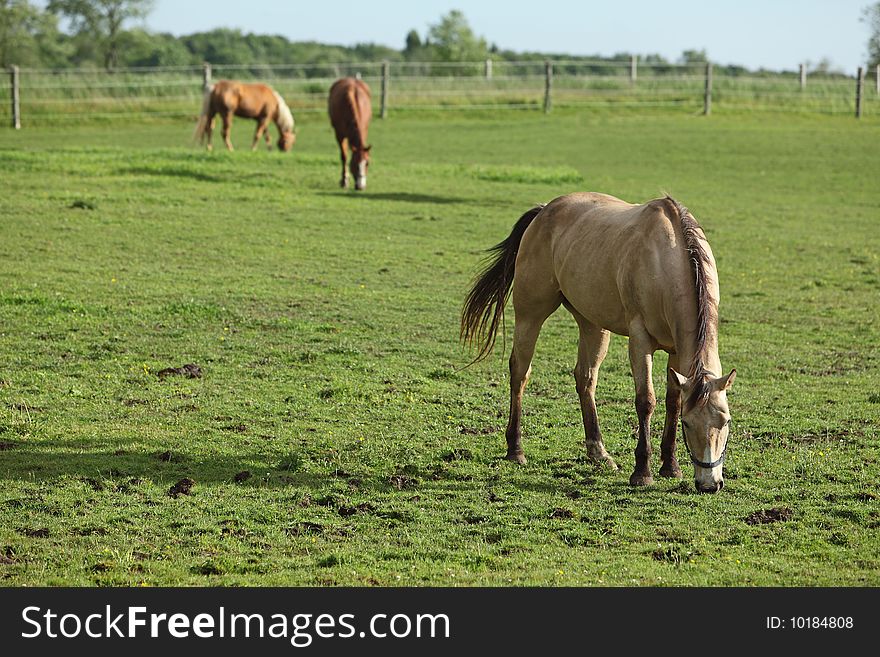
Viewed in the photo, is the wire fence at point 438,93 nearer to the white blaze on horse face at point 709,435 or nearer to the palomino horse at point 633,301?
the palomino horse at point 633,301

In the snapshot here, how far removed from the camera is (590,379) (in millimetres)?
7273

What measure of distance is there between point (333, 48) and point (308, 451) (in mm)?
100139

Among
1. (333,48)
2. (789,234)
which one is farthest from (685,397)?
(333,48)

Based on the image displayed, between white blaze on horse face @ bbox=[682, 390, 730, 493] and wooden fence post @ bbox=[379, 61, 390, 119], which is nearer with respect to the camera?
white blaze on horse face @ bbox=[682, 390, 730, 493]

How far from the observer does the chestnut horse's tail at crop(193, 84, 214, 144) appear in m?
25.5

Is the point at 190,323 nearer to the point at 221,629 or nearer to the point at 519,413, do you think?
the point at 519,413

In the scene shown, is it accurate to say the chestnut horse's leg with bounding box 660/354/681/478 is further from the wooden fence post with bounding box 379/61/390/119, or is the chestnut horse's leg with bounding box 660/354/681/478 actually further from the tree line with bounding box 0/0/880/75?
the tree line with bounding box 0/0/880/75

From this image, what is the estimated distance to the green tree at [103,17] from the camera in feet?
249

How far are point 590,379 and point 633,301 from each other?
2.81 feet

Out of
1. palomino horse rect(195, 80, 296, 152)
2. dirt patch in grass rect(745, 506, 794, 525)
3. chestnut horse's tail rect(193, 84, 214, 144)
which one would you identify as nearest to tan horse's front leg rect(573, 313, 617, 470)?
dirt patch in grass rect(745, 506, 794, 525)

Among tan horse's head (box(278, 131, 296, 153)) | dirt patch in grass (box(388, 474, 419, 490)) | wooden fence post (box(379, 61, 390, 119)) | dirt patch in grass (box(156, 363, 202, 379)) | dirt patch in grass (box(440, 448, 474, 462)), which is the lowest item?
dirt patch in grass (box(388, 474, 419, 490))

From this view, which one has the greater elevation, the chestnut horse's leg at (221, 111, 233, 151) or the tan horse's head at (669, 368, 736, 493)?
the chestnut horse's leg at (221, 111, 233, 151)

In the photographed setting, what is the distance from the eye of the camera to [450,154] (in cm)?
2575

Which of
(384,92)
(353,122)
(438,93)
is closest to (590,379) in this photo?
(353,122)
